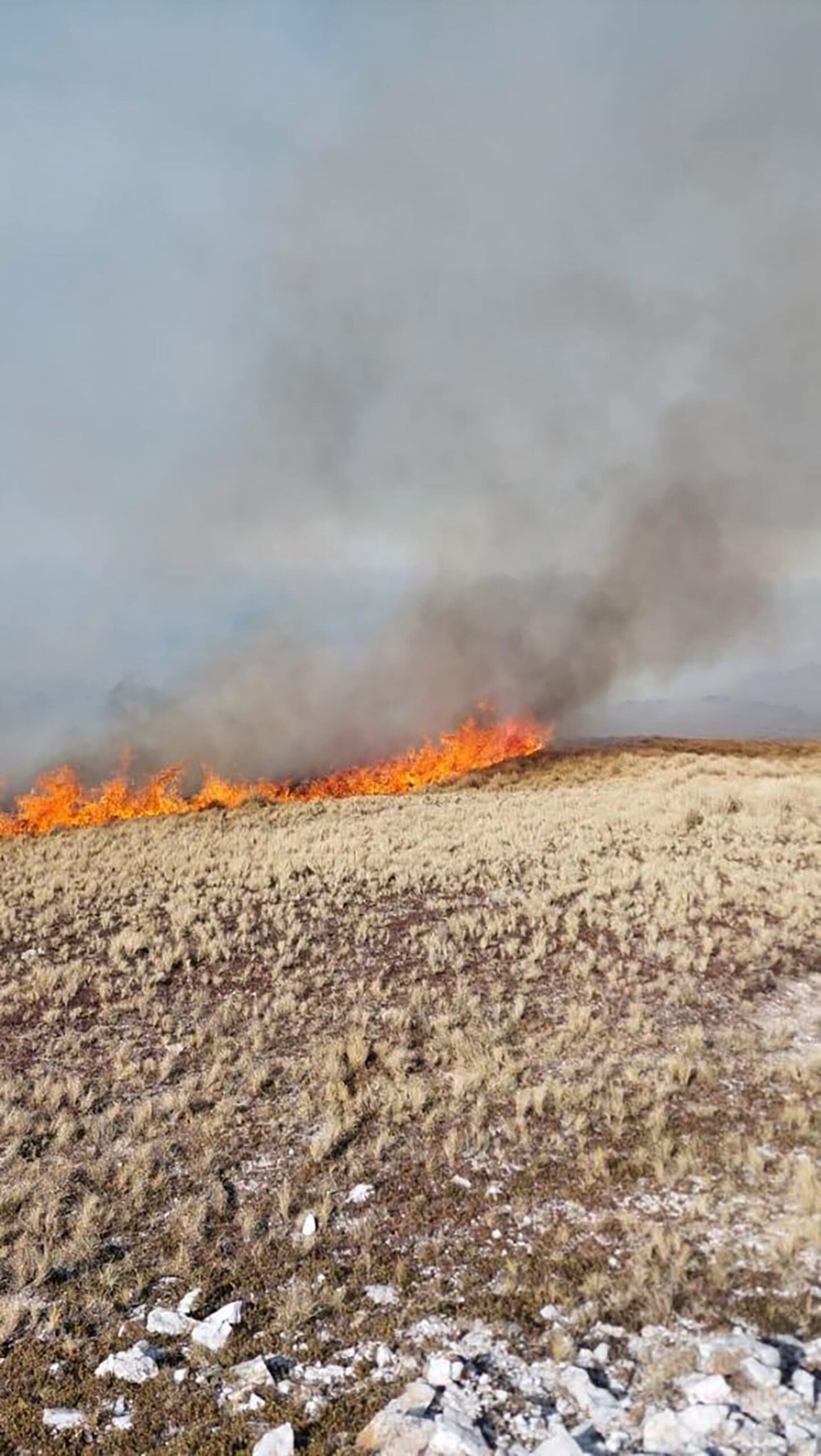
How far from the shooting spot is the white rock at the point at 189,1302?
6551 millimetres

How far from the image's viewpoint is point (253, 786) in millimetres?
58812

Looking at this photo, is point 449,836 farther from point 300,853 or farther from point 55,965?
point 55,965

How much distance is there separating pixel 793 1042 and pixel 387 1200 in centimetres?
684

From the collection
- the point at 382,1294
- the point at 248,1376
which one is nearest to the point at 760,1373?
the point at 382,1294

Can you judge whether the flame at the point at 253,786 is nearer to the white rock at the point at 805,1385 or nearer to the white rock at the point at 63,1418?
the white rock at the point at 63,1418

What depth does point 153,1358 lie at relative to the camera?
5.99 metres

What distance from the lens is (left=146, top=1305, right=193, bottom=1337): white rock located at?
6.32 meters

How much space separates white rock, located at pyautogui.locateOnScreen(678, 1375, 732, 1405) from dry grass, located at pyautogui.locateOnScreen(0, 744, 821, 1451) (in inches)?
33.3

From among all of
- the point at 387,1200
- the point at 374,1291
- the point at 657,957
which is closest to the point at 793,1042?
the point at 657,957

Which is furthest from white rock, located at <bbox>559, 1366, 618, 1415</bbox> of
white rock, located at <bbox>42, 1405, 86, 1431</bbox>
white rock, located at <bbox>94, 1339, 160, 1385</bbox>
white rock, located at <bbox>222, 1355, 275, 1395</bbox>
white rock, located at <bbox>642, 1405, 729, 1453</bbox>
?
white rock, located at <bbox>42, 1405, 86, 1431</bbox>

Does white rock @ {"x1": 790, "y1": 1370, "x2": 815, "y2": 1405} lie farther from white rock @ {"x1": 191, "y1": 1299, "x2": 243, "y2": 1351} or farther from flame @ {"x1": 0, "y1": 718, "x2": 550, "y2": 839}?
flame @ {"x1": 0, "y1": 718, "x2": 550, "y2": 839}

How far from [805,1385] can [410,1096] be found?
5.87 meters

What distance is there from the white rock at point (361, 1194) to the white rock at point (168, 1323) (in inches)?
82.8

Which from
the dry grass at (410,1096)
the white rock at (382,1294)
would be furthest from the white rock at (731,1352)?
the white rock at (382,1294)
